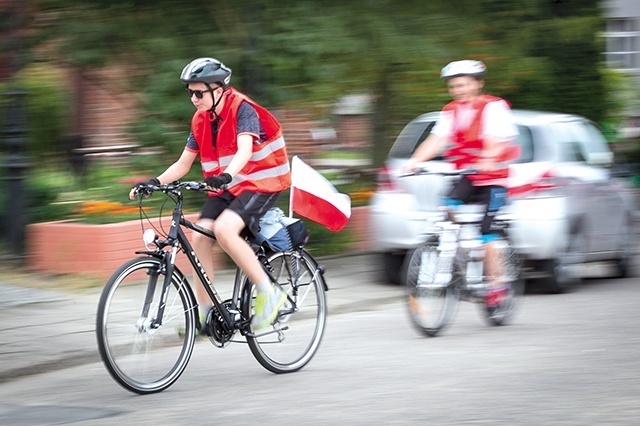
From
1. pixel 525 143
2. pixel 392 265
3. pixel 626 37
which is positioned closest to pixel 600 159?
pixel 525 143

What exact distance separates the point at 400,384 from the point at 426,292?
1.87 meters

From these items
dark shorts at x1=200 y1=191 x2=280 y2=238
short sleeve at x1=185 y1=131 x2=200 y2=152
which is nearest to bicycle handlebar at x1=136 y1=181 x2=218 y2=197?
dark shorts at x1=200 y1=191 x2=280 y2=238

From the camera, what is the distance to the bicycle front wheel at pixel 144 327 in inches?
264

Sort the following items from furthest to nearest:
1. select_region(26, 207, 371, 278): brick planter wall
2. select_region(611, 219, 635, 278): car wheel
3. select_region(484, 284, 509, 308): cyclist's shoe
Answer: select_region(611, 219, 635, 278): car wheel → select_region(26, 207, 371, 278): brick planter wall → select_region(484, 284, 509, 308): cyclist's shoe

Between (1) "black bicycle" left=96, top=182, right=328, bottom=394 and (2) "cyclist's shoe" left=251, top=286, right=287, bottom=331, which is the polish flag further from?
(2) "cyclist's shoe" left=251, top=286, right=287, bottom=331

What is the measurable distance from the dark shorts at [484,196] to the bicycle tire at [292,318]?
1.63 m

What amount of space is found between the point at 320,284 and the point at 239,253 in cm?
88

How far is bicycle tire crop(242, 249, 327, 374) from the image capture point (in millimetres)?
7508

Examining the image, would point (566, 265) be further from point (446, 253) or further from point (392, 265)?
point (446, 253)

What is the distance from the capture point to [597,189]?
11.6 meters

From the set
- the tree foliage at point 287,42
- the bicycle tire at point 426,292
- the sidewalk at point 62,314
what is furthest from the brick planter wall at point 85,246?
the bicycle tire at point 426,292

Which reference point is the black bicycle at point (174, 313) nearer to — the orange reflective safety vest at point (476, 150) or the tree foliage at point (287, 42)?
the orange reflective safety vest at point (476, 150)

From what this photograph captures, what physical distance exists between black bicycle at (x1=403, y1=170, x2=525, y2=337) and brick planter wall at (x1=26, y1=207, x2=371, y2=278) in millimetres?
2983

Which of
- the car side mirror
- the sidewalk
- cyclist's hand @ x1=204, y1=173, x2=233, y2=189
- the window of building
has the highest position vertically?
the window of building
